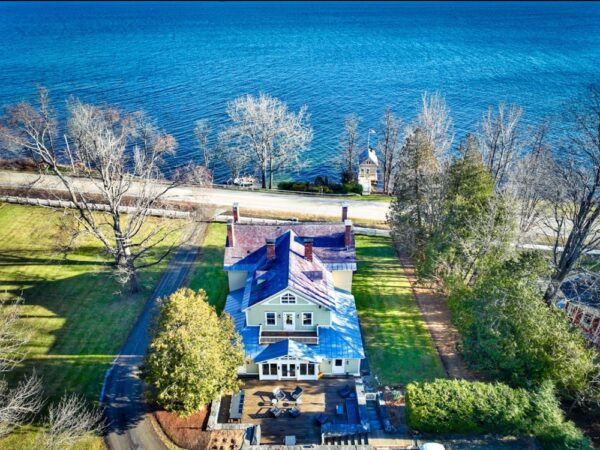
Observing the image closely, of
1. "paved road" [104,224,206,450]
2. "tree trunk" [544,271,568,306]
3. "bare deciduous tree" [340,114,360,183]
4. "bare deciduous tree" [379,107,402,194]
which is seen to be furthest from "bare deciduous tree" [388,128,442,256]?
"bare deciduous tree" [340,114,360,183]

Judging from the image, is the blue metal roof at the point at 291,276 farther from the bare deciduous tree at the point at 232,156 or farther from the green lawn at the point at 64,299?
the bare deciduous tree at the point at 232,156

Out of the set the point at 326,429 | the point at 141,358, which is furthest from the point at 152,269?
the point at 326,429

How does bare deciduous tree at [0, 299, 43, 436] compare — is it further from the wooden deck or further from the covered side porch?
the covered side porch

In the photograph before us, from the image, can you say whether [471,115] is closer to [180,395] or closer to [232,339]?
[232,339]

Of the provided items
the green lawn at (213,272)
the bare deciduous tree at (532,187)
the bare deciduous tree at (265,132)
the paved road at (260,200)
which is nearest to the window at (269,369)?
the green lawn at (213,272)

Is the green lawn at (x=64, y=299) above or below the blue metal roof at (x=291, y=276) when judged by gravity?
below
